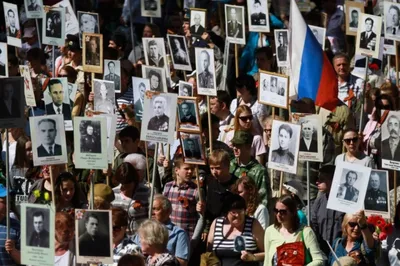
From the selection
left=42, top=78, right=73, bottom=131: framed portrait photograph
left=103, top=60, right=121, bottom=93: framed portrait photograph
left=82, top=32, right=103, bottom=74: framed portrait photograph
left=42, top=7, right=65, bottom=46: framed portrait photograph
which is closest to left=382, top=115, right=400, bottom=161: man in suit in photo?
left=42, top=78, right=73, bottom=131: framed portrait photograph

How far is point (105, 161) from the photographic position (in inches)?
600

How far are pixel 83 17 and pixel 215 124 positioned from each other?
201 inches

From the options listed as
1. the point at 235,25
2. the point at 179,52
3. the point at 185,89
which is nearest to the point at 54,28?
the point at 179,52

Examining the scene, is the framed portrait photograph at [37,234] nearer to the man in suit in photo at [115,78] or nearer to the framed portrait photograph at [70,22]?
the man in suit in photo at [115,78]

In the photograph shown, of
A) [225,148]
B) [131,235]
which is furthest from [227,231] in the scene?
[225,148]

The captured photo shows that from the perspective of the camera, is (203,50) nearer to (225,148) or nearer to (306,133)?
(225,148)

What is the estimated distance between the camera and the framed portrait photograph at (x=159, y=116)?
15922 millimetres

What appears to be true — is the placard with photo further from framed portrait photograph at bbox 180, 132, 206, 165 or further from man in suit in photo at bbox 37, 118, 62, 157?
man in suit in photo at bbox 37, 118, 62, 157

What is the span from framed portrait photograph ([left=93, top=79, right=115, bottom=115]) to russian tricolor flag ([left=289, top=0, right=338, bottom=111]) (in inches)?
77.0

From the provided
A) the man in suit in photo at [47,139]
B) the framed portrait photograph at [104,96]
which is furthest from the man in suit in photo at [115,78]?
the man in suit in photo at [47,139]

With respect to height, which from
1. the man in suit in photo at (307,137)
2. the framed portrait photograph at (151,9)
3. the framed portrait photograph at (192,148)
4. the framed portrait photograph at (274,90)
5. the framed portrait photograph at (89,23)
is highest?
the framed portrait photograph at (151,9)

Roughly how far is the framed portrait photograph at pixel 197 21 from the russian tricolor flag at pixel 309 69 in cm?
348

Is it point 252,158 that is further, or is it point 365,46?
point 365,46

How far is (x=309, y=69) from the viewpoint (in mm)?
17891
